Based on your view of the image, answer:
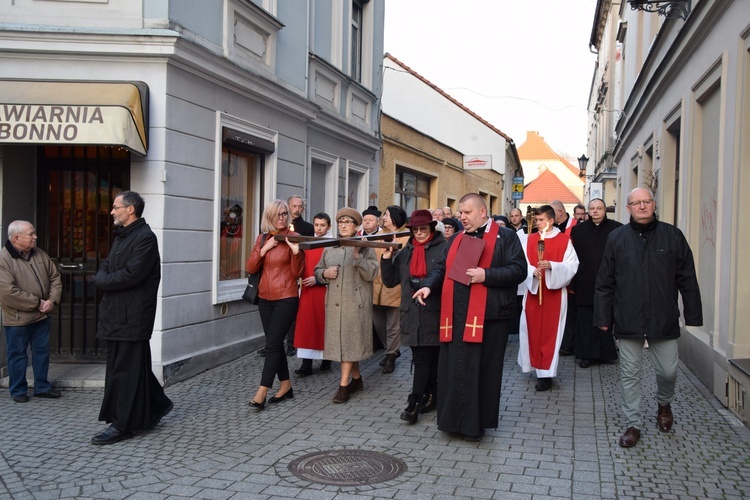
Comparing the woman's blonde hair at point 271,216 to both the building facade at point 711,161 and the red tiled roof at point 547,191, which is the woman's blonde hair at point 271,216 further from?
the red tiled roof at point 547,191

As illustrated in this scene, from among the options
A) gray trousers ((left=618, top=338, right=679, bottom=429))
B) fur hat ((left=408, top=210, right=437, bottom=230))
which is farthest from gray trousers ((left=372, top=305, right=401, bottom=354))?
gray trousers ((left=618, top=338, right=679, bottom=429))

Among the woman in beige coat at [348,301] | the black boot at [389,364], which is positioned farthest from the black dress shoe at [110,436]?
the black boot at [389,364]

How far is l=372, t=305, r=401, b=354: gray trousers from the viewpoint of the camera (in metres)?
8.62

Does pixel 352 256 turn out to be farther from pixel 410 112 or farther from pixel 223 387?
pixel 410 112

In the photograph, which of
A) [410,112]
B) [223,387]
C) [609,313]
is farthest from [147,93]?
[410,112]

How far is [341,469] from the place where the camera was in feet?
16.1

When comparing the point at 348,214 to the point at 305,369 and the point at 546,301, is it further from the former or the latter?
the point at 546,301

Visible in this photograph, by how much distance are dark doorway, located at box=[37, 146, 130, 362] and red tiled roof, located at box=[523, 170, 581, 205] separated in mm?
53394

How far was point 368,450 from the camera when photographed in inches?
210

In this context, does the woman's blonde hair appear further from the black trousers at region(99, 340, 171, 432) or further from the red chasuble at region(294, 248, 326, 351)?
the black trousers at region(99, 340, 171, 432)

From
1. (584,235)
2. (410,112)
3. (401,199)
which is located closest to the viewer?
(584,235)

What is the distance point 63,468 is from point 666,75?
30.4ft

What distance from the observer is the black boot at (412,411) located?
19.7ft

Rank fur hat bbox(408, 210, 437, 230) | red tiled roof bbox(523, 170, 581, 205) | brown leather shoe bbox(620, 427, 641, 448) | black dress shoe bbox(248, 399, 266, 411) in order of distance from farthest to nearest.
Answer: red tiled roof bbox(523, 170, 581, 205)
black dress shoe bbox(248, 399, 266, 411)
fur hat bbox(408, 210, 437, 230)
brown leather shoe bbox(620, 427, 641, 448)
